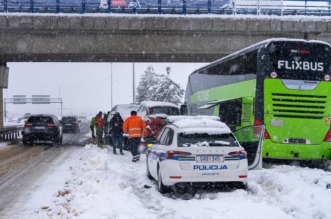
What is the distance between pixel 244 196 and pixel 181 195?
1323 millimetres

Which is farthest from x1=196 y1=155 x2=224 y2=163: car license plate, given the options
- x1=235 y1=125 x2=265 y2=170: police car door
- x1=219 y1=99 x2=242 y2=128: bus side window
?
x1=219 y1=99 x2=242 y2=128: bus side window

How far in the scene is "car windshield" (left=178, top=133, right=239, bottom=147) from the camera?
29.1 feet

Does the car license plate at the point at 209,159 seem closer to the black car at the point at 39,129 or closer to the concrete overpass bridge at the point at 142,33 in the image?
the concrete overpass bridge at the point at 142,33

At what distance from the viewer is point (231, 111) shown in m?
15.3

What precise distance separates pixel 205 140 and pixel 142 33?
16147mm

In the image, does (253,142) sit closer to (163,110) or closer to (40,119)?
(163,110)

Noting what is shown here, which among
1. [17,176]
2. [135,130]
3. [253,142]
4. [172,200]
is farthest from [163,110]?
[172,200]

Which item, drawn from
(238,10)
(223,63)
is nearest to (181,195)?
(223,63)

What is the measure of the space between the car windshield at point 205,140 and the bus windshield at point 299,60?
4.48 m

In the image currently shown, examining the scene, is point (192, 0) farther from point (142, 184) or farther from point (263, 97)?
point (142, 184)

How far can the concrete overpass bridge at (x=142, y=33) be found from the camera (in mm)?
23406

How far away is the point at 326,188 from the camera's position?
335 inches

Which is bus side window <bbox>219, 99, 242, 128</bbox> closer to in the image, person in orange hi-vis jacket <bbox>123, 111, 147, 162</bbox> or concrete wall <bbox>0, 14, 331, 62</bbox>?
person in orange hi-vis jacket <bbox>123, 111, 147, 162</bbox>

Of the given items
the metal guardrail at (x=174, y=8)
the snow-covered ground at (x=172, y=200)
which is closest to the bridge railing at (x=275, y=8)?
the metal guardrail at (x=174, y=8)
